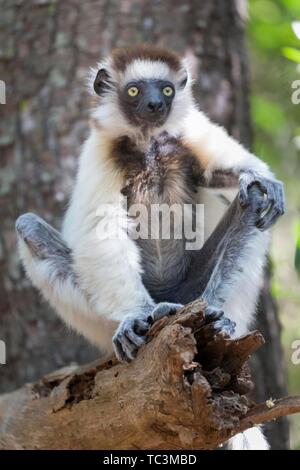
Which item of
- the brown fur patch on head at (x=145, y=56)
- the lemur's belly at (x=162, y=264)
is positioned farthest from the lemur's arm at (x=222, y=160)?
the lemur's belly at (x=162, y=264)

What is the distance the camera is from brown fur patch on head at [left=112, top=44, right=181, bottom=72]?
22.6 ft

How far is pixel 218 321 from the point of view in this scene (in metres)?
5.20

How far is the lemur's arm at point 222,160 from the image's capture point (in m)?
6.15

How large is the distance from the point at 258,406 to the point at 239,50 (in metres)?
4.86

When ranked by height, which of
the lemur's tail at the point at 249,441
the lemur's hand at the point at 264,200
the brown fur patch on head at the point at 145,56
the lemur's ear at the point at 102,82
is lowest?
the lemur's tail at the point at 249,441

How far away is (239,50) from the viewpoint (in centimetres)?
903

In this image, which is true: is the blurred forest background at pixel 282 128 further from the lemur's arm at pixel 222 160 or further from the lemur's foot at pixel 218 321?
the lemur's foot at pixel 218 321

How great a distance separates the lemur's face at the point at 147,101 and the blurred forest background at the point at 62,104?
1.60 metres

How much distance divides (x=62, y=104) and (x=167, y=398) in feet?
13.9

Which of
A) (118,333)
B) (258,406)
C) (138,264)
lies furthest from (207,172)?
(258,406)

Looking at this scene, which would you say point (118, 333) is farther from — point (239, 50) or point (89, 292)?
point (239, 50)

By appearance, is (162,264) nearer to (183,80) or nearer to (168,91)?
(168,91)

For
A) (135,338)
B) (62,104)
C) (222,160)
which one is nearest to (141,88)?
(222,160)
